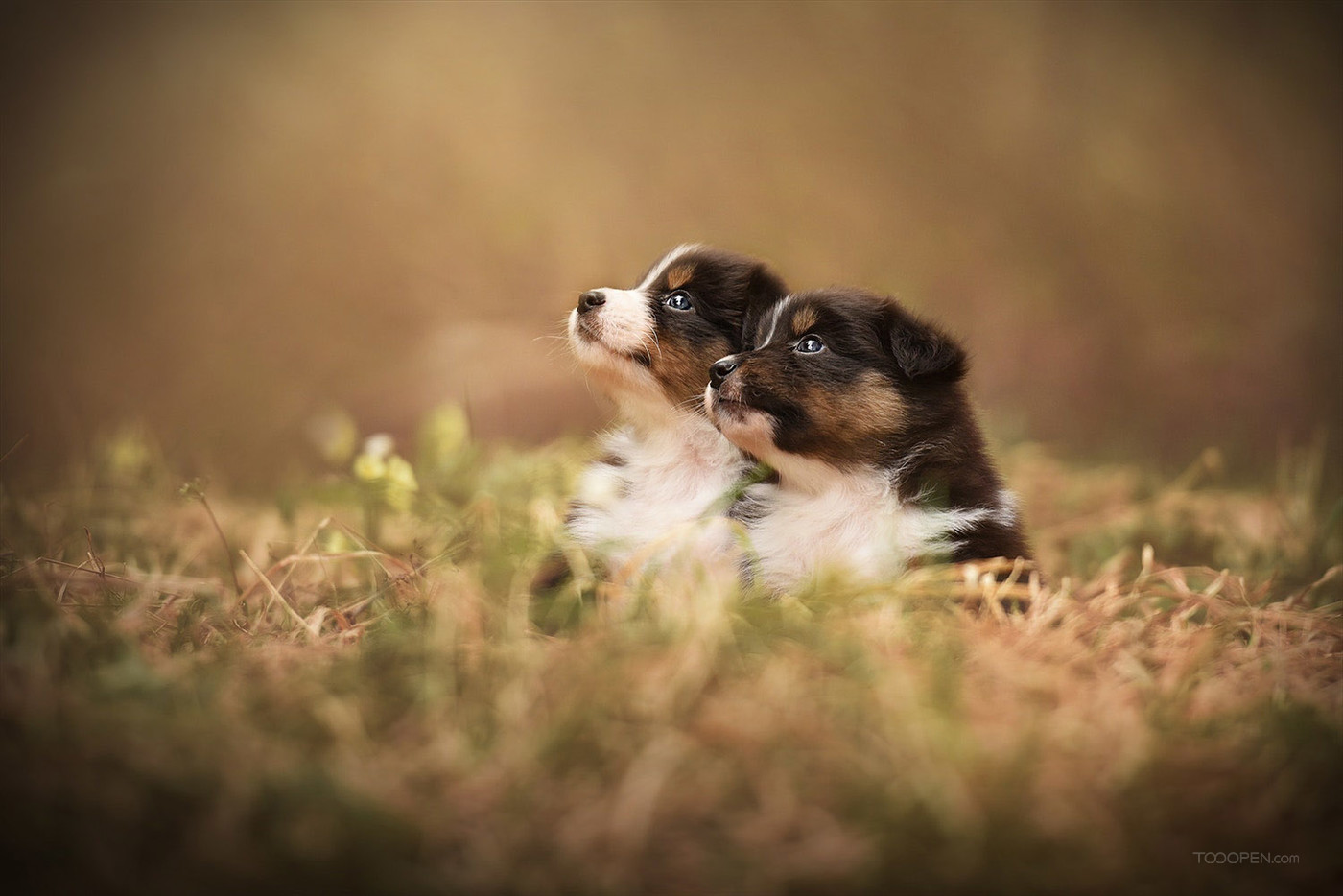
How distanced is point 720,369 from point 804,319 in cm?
28

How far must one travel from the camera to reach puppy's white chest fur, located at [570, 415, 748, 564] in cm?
284

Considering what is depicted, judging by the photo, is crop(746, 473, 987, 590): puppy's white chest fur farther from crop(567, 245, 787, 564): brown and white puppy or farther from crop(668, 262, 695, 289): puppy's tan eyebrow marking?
crop(668, 262, 695, 289): puppy's tan eyebrow marking

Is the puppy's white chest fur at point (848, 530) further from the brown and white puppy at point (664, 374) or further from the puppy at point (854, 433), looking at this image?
the brown and white puppy at point (664, 374)

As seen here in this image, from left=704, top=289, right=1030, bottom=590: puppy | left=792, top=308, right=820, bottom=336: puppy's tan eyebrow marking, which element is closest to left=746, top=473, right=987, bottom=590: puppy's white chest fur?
left=704, top=289, right=1030, bottom=590: puppy

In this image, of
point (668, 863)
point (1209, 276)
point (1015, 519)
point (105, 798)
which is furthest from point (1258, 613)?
point (1209, 276)

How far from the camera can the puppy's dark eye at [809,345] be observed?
278cm

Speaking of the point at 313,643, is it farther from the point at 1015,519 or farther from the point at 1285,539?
the point at 1285,539

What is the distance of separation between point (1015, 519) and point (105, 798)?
7.04ft

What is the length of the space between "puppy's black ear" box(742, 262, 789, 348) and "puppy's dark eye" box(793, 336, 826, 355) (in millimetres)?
315

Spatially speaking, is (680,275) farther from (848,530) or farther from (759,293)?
(848,530)

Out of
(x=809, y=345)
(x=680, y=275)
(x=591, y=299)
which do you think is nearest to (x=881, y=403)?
(x=809, y=345)

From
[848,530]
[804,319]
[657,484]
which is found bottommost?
[657,484]

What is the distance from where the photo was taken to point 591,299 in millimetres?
3062

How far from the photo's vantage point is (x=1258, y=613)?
2254mm
